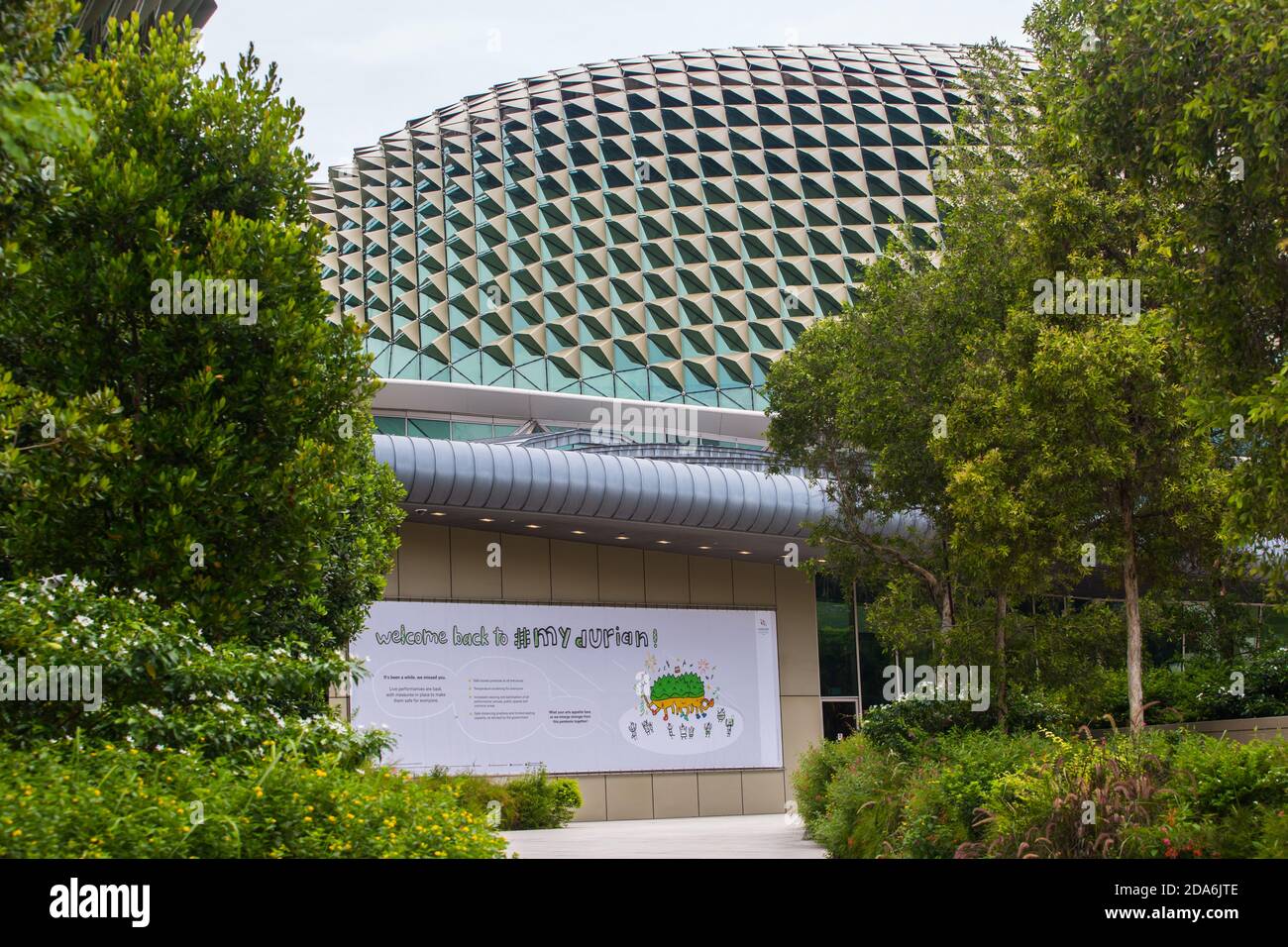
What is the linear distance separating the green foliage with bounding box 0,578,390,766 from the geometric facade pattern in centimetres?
3038

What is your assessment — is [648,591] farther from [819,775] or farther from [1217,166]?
[1217,166]

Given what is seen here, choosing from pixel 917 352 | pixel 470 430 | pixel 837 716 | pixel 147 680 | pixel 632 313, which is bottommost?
pixel 837 716

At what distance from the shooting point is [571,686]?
117ft

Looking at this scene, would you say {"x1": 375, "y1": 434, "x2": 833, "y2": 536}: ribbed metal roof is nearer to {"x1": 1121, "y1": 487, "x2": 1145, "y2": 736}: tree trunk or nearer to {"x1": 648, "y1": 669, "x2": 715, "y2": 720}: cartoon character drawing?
{"x1": 648, "y1": 669, "x2": 715, "y2": 720}: cartoon character drawing

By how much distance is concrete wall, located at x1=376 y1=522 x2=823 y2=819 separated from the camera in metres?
34.7

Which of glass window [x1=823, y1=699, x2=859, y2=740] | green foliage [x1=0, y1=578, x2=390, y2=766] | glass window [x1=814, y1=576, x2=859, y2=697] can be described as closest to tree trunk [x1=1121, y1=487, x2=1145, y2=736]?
green foliage [x1=0, y1=578, x2=390, y2=766]

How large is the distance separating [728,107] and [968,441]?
117 ft

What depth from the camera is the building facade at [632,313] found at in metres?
34.2

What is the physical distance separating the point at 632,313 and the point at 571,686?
1487 cm

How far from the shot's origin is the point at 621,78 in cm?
5341

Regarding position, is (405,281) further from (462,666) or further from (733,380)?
(462,666)
